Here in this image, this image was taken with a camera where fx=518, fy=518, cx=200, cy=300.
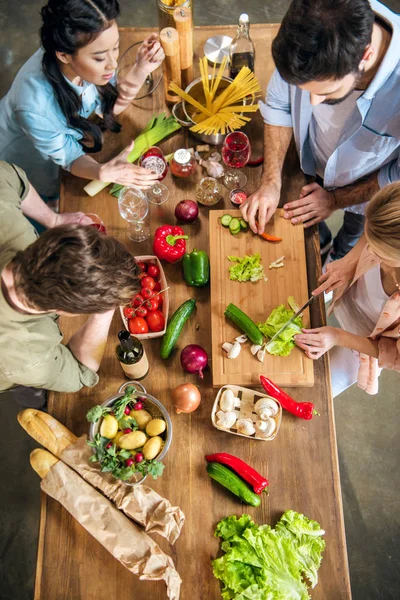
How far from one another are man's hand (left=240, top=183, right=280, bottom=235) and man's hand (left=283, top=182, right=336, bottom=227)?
8 centimetres

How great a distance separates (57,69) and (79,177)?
50 cm

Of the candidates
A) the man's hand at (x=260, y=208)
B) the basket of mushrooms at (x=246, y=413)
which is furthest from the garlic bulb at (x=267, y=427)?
the man's hand at (x=260, y=208)

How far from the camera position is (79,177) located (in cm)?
253

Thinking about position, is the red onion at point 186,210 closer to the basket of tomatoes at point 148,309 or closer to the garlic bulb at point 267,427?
the basket of tomatoes at point 148,309

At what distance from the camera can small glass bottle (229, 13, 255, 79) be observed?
2491mm

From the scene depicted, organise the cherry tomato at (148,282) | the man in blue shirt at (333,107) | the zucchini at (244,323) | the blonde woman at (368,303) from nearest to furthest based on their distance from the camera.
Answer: the man in blue shirt at (333,107)
the blonde woman at (368,303)
the zucchini at (244,323)
the cherry tomato at (148,282)

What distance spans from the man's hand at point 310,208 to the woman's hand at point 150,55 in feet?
3.05

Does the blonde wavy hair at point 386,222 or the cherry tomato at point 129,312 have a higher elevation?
the blonde wavy hair at point 386,222

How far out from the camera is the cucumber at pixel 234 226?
232 centimetres

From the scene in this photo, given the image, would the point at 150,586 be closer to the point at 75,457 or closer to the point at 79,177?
the point at 75,457

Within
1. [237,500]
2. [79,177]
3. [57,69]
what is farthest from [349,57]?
[237,500]

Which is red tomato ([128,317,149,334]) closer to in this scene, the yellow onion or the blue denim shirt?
the yellow onion

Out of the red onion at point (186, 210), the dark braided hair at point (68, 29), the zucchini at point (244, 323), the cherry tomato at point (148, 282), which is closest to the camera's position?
the dark braided hair at point (68, 29)

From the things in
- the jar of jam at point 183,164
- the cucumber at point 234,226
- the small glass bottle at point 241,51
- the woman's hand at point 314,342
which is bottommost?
the woman's hand at point 314,342
